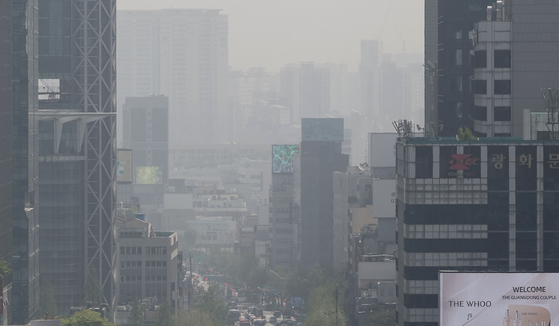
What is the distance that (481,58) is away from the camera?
66.2 m

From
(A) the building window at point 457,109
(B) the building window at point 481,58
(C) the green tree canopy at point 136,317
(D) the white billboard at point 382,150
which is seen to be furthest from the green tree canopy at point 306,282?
(B) the building window at point 481,58

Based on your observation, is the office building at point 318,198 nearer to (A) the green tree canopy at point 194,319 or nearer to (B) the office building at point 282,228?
(B) the office building at point 282,228

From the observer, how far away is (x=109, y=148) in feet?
401

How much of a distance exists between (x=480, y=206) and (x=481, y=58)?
517 inches

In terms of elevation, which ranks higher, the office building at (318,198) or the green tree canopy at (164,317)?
the office building at (318,198)

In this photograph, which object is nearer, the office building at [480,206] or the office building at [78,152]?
the office building at [480,206]

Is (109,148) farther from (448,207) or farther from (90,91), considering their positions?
(448,207)

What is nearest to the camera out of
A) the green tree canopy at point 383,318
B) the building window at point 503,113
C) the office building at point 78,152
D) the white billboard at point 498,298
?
the white billboard at point 498,298

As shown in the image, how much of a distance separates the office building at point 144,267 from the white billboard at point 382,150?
2537cm

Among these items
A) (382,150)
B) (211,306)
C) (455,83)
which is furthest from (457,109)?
(382,150)

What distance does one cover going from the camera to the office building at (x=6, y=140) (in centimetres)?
7975

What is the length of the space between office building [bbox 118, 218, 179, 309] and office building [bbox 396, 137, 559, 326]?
78.8 m

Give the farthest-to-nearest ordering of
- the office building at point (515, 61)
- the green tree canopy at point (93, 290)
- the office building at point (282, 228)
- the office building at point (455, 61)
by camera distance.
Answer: the office building at point (282, 228), the green tree canopy at point (93, 290), the office building at point (455, 61), the office building at point (515, 61)

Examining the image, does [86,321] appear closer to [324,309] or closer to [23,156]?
[23,156]
